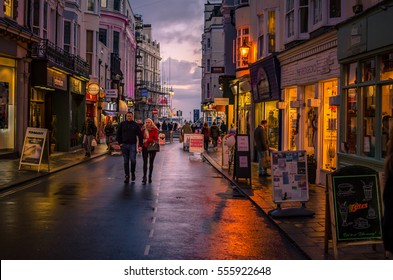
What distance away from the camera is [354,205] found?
741cm

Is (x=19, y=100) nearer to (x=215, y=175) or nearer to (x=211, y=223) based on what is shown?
(x=215, y=175)

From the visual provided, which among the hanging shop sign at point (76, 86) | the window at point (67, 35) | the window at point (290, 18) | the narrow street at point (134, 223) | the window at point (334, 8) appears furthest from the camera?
the window at point (67, 35)

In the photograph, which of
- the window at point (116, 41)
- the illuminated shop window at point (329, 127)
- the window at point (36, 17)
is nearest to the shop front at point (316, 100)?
the illuminated shop window at point (329, 127)

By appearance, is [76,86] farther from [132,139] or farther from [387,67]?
[387,67]

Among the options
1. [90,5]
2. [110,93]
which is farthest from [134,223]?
[110,93]

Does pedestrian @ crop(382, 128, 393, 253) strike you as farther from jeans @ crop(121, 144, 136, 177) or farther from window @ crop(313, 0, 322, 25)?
jeans @ crop(121, 144, 136, 177)

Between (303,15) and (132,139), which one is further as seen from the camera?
(303,15)

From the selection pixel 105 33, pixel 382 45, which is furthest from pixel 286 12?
pixel 105 33

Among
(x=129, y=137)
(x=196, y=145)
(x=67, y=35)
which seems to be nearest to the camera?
(x=129, y=137)

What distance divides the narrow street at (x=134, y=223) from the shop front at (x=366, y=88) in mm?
2756

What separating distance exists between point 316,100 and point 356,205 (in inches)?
353

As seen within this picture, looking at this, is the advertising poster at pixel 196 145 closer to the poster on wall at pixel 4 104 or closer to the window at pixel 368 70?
the poster on wall at pixel 4 104

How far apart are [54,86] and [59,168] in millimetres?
8241

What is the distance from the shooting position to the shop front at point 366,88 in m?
11.2
